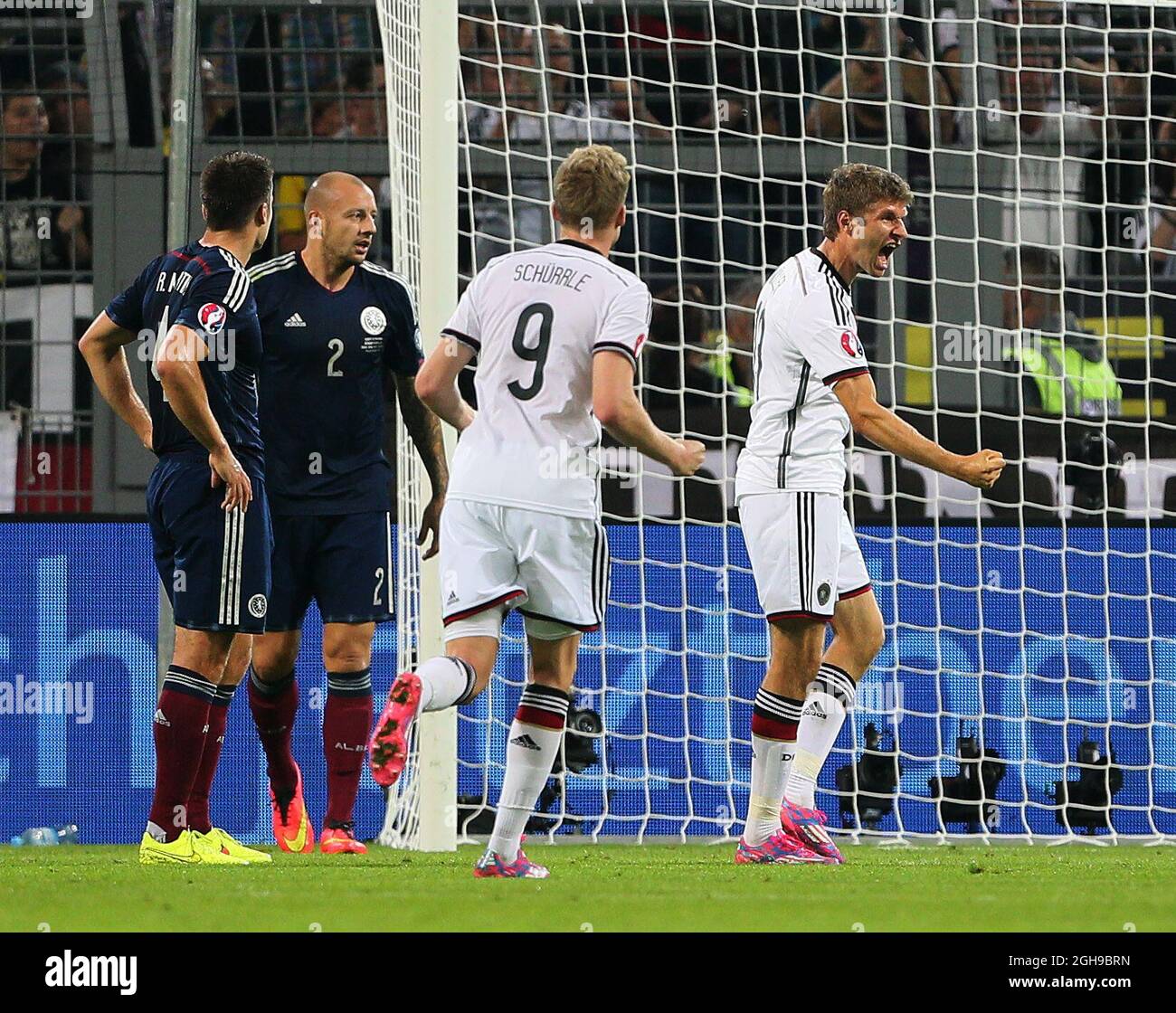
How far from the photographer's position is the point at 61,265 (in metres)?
8.92

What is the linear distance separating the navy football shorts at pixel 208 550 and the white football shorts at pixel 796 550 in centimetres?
131

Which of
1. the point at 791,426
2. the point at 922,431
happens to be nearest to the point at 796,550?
the point at 791,426

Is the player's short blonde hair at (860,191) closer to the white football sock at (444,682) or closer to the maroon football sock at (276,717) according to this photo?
the white football sock at (444,682)

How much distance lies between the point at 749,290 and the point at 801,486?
4023 mm

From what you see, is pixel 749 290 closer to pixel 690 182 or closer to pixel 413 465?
pixel 690 182

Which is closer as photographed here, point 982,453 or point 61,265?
point 982,453

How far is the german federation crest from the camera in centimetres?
548

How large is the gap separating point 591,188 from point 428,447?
1279 mm

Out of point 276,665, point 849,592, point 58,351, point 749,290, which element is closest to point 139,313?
point 276,665

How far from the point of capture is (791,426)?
5254mm

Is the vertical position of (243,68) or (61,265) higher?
(243,68)

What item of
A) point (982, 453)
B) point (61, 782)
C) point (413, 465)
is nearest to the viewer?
point (982, 453)

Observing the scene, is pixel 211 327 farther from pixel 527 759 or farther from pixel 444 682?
pixel 527 759

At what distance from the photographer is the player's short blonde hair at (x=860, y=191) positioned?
17.3 feet
